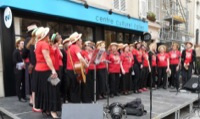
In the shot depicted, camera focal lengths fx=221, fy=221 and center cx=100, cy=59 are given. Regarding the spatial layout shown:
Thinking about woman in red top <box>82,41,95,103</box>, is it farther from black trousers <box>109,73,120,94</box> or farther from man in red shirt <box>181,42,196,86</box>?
man in red shirt <box>181,42,196,86</box>

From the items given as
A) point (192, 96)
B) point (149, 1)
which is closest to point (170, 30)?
point (149, 1)

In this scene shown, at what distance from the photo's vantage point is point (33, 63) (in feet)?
15.1

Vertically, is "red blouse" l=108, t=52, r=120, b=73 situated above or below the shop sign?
below

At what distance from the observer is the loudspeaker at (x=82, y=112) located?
3.38 m

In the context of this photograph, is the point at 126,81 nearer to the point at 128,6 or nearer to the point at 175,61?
the point at 175,61

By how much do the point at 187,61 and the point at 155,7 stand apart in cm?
717

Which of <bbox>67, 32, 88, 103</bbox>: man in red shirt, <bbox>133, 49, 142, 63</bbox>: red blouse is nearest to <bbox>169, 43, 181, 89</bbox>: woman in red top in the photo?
<bbox>133, 49, 142, 63</bbox>: red blouse

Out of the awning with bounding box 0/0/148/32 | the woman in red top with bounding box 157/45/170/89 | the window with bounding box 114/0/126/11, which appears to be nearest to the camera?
the awning with bounding box 0/0/148/32

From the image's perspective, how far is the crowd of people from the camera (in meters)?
4.07

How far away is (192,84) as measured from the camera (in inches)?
297

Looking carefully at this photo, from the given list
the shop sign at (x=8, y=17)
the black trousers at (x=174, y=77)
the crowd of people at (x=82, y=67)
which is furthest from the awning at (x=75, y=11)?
the black trousers at (x=174, y=77)

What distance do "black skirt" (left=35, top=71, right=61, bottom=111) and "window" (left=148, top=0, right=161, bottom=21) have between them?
426 inches

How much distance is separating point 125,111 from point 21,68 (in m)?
2.80

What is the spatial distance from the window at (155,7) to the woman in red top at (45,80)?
35.0ft
